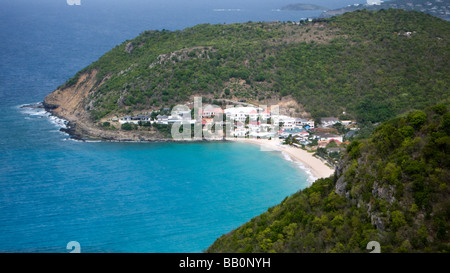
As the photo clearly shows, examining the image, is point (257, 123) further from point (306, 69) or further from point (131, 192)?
point (131, 192)

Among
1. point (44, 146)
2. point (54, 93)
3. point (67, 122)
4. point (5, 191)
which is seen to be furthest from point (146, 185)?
point (54, 93)

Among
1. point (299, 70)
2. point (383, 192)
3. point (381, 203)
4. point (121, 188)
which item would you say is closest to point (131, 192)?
point (121, 188)

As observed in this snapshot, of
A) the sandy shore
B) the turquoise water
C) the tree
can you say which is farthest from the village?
the turquoise water

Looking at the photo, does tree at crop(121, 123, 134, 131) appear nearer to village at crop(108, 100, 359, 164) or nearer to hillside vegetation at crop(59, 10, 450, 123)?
village at crop(108, 100, 359, 164)

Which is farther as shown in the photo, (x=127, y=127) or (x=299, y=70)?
(x=299, y=70)
